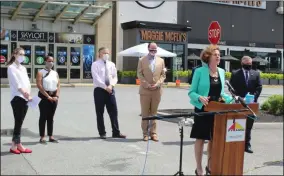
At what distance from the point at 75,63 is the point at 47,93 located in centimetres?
2188

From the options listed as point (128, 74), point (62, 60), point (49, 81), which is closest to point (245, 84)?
point (49, 81)

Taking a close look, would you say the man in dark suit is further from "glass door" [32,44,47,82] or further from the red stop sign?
"glass door" [32,44,47,82]

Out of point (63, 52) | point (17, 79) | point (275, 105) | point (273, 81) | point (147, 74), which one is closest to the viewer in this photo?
point (17, 79)

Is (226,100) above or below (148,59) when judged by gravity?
Answer: below

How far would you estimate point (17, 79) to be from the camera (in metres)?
6.38

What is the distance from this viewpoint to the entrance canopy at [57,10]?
2552 centimetres

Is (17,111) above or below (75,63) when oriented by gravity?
below

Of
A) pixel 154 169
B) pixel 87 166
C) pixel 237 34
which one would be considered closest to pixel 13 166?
pixel 87 166

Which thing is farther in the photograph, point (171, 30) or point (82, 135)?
point (171, 30)

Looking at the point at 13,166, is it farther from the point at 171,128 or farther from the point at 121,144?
the point at 171,128

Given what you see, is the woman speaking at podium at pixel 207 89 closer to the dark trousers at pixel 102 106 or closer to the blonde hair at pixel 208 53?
the blonde hair at pixel 208 53

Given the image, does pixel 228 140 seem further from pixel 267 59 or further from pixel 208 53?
pixel 267 59

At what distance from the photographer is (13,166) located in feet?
18.1

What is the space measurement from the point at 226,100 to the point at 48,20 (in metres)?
24.5
